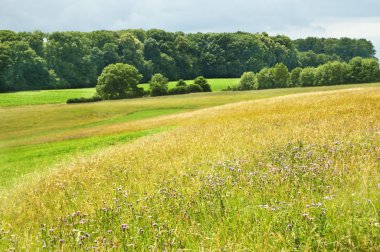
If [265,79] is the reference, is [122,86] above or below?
above

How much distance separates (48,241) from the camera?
17.9ft

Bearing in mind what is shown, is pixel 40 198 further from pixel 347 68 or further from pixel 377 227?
pixel 347 68

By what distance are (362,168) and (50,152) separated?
82.4ft

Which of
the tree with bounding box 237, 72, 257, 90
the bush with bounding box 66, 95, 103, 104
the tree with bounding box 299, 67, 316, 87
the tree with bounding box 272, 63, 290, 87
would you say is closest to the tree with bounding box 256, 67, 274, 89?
the tree with bounding box 272, 63, 290, 87

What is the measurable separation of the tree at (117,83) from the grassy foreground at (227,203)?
318 feet

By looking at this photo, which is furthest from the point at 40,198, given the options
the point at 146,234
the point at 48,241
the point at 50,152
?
the point at 50,152

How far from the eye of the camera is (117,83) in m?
105

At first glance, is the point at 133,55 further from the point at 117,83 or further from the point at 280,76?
the point at 280,76

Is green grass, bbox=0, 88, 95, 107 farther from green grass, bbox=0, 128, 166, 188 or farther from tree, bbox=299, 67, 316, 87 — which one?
tree, bbox=299, 67, 316, 87

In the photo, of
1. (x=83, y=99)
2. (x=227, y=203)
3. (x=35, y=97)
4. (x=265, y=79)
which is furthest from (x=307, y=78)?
(x=227, y=203)

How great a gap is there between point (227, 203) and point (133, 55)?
155 meters

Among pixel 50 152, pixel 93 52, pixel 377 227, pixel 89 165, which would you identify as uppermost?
pixel 93 52

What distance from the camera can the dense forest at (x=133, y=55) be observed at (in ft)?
410

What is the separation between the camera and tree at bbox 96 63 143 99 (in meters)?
104
